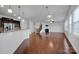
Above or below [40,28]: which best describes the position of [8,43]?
below

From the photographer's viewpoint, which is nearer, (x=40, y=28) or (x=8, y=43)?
(x=8, y=43)

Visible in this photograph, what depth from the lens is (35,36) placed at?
165 inches

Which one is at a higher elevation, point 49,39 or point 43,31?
point 43,31
